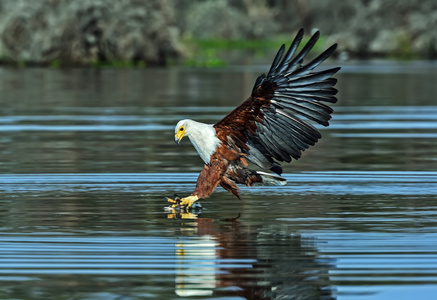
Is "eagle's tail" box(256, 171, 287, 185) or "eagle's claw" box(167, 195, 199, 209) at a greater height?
"eagle's tail" box(256, 171, 287, 185)

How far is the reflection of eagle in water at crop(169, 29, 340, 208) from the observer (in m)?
10.4

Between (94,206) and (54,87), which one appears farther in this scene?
(54,87)

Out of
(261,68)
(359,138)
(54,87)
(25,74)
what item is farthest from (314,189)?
(261,68)

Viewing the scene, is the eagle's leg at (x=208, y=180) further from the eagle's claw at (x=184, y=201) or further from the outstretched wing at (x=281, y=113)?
the outstretched wing at (x=281, y=113)

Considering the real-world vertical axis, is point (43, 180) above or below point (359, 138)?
below

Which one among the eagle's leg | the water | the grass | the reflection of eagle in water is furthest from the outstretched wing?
the grass

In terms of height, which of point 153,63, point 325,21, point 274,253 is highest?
point 325,21

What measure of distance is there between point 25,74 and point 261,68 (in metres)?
8.98

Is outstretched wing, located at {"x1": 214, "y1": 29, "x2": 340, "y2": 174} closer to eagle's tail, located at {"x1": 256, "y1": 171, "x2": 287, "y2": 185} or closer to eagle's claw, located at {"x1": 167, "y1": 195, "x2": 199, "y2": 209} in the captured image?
eagle's tail, located at {"x1": 256, "y1": 171, "x2": 287, "y2": 185}

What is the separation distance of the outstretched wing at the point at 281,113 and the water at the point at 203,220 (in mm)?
523

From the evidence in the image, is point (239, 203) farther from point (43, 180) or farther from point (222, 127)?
point (43, 180)

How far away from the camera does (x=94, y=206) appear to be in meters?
10.9

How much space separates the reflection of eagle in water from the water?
32cm

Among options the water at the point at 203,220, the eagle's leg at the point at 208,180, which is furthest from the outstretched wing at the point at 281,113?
the water at the point at 203,220
